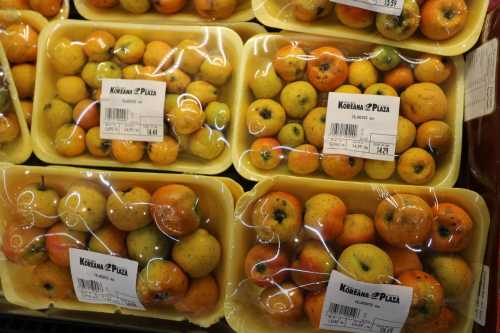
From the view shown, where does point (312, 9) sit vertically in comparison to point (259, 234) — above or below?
above

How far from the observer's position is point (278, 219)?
1.00m

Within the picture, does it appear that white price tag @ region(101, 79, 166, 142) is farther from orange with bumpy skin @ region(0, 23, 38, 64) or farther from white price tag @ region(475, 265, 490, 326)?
white price tag @ region(475, 265, 490, 326)

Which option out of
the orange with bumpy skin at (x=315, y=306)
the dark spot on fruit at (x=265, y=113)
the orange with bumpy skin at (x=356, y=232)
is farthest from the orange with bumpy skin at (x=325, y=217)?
the dark spot on fruit at (x=265, y=113)

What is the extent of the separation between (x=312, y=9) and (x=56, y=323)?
40.2 inches

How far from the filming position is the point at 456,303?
0.97 m

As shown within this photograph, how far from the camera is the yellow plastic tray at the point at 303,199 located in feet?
3.27

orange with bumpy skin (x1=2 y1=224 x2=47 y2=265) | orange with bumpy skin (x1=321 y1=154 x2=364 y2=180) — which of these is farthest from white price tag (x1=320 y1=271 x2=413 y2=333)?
orange with bumpy skin (x1=2 y1=224 x2=47 y2=265)

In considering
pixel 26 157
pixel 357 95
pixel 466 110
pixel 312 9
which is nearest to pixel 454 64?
pixel 466 110

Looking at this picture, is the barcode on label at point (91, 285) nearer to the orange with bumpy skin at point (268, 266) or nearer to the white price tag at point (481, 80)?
the orange with bumpy skin at point (268, 266)

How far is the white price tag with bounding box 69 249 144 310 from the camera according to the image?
1.03 metres

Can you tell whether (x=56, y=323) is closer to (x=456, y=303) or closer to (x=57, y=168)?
(x=57, y=168)

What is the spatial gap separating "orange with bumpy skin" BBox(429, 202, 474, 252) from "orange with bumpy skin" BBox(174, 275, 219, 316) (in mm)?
490

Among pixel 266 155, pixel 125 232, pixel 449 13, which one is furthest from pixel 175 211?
pixel 449 13

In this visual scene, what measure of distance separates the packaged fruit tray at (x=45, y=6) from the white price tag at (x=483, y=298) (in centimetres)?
127
